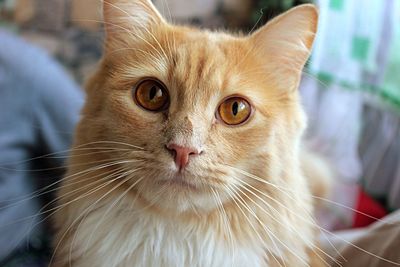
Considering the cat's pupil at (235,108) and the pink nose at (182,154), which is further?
the cat's pupil at (235,108)

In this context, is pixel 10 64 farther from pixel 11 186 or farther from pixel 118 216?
pixel 118 216

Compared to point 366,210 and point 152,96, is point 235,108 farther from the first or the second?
point 366,210

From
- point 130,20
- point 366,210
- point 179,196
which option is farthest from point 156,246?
point 366,210

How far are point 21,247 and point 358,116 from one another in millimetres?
1478

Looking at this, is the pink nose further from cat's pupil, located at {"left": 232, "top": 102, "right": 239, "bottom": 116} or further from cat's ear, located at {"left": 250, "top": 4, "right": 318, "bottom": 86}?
cat's ear, located at {"left": 250, "top": 4, "right": 318, "bottom": 86}

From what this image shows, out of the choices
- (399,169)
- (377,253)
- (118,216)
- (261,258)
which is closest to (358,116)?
Answer: (399,169)

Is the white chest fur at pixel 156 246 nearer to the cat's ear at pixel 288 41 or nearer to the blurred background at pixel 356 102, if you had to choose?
the cat's ear at pixel 288 41

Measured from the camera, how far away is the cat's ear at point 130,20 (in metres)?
1.14

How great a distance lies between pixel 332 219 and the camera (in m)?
1.85

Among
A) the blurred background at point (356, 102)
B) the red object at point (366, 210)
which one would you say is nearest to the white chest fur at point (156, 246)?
the blurred background at point (356, 102)

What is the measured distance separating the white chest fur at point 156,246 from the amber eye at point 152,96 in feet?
0.77

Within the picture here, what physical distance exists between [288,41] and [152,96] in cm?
34

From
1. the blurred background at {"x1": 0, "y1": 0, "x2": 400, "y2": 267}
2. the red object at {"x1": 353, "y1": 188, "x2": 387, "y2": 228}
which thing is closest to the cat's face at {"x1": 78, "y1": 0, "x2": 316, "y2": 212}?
the blurred background at {"x1": 0, "y1": 0, "x2": 400, "y2": 267}

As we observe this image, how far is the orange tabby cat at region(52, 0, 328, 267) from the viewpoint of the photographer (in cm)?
97
